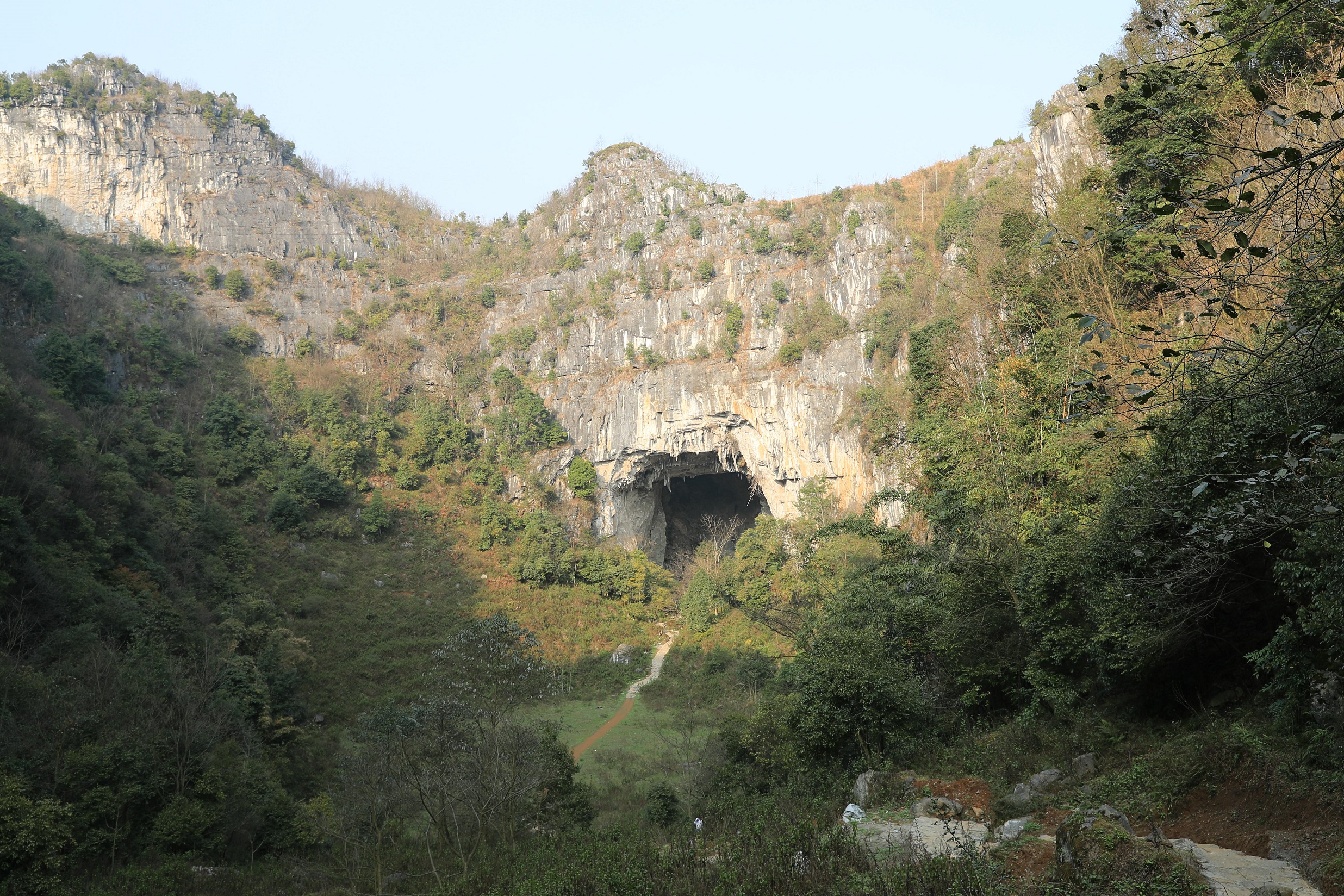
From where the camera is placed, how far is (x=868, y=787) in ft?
32.3

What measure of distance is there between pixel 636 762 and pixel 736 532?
86.7 feet

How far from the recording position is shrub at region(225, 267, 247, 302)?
4506cm

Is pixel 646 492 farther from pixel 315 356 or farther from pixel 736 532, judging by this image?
pixel 315 356

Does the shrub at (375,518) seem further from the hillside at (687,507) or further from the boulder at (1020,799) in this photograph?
the boulder at (1020,799)

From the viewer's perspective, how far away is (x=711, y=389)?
40.7 metres

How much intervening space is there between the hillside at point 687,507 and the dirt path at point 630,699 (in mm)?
753

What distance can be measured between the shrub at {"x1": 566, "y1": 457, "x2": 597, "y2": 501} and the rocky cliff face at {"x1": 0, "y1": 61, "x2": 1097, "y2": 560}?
29.8 inches

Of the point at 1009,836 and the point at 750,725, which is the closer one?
the point at 1009,836

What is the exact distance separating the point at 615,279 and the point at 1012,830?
41.9 meters

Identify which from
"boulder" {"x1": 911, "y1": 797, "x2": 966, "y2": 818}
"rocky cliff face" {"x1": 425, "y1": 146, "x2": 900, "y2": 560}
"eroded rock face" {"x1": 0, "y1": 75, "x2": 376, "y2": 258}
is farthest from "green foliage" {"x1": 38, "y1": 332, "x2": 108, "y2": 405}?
"boulder" {"x1": 911, "y1": 797, "x2": 966, "y2": 818}

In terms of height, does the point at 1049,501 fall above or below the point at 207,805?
above

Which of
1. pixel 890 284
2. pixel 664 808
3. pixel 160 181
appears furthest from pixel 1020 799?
pixel 160 181

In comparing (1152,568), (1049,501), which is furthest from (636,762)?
(1152,568)

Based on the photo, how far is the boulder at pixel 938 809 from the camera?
8000 millimetres
